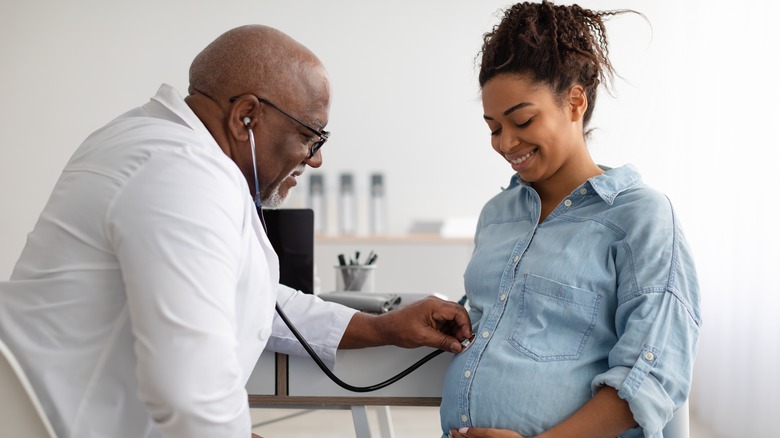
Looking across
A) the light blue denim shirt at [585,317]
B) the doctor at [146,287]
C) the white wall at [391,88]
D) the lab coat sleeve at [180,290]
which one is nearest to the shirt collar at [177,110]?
the doctor at [146,287]

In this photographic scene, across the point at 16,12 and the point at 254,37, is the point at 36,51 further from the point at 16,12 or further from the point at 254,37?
the point at 254,37

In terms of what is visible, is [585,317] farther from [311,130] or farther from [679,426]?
[311,130]

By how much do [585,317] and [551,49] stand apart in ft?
1.56

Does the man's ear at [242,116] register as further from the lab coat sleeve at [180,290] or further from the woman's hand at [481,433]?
the woman's hand at [481,433]

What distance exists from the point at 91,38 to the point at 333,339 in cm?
347

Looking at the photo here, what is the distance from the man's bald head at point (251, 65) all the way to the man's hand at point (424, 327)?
453 mm

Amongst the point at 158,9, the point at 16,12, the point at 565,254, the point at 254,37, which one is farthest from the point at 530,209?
the point at 16,12

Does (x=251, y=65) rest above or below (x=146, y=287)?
above

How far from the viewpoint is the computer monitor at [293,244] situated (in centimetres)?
184

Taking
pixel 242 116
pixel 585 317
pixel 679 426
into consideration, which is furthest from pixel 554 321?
pixel 242 116

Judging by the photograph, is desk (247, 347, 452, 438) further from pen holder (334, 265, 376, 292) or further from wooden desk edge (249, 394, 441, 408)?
pen holder (334, 265, 376, 292)

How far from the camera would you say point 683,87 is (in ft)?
12.4

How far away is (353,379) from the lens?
1.45 meters

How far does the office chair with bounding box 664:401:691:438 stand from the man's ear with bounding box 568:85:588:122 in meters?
0.53
